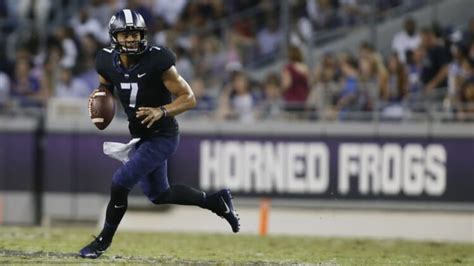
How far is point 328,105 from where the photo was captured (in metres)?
16.0

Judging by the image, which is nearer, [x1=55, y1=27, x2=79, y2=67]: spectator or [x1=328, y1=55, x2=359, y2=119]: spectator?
[x1=328, y1=55, x2=359, y2=119]: spectator

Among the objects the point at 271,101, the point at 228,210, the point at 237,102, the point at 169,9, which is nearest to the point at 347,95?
the point at 271,101

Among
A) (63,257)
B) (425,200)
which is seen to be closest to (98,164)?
(425,200)

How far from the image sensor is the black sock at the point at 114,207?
10.2 m

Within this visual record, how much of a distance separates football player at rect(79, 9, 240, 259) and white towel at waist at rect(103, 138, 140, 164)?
57mm

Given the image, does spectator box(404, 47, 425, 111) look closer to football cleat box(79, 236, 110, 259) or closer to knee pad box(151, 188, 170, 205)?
knee pad box(151, 188, 170, 205)

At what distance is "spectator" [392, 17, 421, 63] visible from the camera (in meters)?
16.2

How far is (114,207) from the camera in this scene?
10195 millimetres

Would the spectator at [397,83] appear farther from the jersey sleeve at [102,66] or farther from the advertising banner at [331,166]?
the jersey sleeve at [102,66]

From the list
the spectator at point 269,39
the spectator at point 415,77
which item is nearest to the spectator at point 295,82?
the spectator at point 269,39

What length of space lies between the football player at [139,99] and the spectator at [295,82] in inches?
219

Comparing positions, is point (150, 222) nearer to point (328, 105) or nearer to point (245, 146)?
point (245, 146)

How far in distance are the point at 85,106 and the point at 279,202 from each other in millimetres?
2905

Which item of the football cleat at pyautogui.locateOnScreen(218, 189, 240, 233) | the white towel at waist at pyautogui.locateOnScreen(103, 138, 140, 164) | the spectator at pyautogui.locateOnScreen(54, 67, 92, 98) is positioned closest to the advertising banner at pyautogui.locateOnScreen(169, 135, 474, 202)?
the spectator at pyautogui.locateOnScreen(54, 67, 92, 98)
